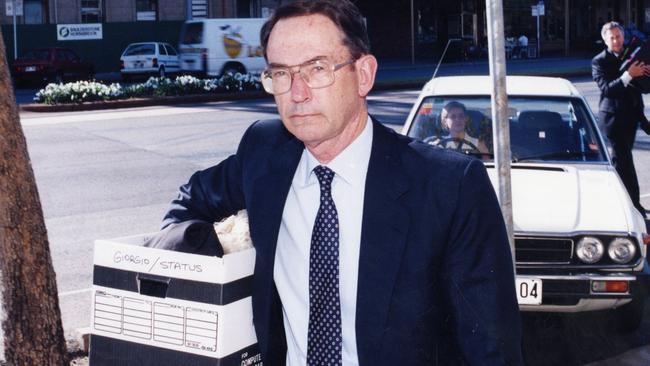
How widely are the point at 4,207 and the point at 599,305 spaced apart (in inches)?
140

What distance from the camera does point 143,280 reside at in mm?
2500

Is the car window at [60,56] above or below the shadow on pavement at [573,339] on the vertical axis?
above

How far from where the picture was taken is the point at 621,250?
593 centimetres

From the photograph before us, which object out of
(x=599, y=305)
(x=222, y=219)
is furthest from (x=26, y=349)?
(x=599, y=305)

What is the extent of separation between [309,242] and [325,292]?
0.46 feet

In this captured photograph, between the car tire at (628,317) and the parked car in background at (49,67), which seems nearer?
the car tire at (628,317)

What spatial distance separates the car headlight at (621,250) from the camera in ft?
19.4

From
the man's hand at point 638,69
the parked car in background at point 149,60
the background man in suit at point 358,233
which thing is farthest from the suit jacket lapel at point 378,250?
the parked car in background at point 149,60

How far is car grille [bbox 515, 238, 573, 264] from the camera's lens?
19.4ft

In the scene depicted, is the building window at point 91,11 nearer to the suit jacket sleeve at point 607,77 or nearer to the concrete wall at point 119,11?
the concrete wall at point 119,11

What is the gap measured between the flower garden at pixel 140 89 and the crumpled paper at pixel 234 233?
70.0 feet

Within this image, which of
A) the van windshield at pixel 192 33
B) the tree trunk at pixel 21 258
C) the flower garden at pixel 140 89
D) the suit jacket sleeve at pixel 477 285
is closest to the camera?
the suit jacket sleeve at pixel 477 285

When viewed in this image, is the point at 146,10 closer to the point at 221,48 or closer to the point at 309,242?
the point at 221,48

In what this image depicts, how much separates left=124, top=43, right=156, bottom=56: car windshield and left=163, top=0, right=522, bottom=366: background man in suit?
3348cm
